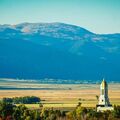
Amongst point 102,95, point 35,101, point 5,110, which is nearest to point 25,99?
point 35,101

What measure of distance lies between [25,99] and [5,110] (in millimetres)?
60967

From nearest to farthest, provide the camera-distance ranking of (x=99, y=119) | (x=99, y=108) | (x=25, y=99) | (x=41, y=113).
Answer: (x=99, y=119), (x=41, y=113), (x=99, y=108), (x=25, y=99)

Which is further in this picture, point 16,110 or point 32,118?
point 16,110

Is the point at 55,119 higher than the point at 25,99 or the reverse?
the reverse

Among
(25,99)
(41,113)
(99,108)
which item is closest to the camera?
(41,113)

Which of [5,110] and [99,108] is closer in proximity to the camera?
[5,110]

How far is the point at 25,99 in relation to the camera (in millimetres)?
165625

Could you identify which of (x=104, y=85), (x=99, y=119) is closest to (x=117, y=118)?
(x=99, y=119)

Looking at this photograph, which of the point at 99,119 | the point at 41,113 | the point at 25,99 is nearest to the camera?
the point at 99,119

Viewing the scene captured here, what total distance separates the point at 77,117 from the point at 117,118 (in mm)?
5943

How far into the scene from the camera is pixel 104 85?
118 meters

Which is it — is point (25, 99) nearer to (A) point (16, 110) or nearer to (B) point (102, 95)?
(B) point (102, 95)

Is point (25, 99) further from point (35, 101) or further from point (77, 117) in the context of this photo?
point (77, 117)

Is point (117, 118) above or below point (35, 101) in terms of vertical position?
below
